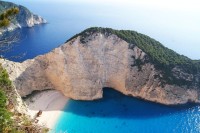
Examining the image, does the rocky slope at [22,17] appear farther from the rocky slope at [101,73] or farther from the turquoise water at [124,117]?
the turquoise water at [124,117]

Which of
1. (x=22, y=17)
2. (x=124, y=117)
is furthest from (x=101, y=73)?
(x=22, y=17)

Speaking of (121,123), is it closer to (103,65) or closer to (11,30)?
(103,65)

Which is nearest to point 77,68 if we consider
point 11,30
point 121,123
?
point 121,123

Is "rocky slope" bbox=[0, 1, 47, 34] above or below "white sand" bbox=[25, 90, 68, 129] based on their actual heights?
above

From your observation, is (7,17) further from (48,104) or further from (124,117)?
(48,104)

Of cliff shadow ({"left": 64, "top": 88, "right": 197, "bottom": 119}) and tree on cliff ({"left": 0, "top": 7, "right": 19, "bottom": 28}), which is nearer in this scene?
tree on cliff ({"left": 0, "top": 7, "right": 19, "bottom": 28})

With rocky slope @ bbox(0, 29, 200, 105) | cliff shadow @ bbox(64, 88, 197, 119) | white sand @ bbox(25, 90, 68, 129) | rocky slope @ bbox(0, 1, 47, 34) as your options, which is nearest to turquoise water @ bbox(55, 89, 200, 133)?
cliff shadow @ bbox(64, 88, 197, 119)

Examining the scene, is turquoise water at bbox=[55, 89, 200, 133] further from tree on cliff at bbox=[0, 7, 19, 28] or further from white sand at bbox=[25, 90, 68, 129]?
tree on cliff at bbox=[0, 7, 19, 28]

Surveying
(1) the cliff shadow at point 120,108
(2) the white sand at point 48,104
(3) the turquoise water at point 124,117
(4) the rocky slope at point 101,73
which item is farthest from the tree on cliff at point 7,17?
(4) the rocky slope at point 101,73
